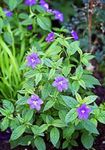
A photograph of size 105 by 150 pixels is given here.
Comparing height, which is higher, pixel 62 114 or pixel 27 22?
pixel 27 22

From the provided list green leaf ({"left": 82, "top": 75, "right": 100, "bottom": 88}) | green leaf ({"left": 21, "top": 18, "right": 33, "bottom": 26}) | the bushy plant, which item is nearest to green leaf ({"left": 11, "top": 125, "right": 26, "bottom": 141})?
the bushy plant

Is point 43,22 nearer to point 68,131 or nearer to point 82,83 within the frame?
point 82,83

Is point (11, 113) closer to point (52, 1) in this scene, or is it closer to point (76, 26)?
point (76, 26)

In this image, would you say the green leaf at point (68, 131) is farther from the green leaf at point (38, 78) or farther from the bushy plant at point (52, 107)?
the green leaf at point (38, 78)

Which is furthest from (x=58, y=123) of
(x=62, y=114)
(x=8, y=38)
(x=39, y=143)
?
(x=8, y=38)

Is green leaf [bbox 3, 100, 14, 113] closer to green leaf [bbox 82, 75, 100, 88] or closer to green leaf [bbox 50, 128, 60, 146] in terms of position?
green leaf [bbox 50, 128, 60, 146]

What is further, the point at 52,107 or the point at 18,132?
the point at 52,107
